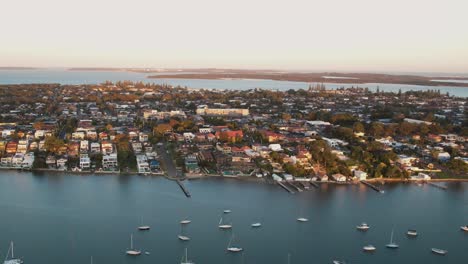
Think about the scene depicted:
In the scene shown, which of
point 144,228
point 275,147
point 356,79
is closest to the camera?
point 144,228

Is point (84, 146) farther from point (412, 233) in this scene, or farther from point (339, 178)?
point (412, 233)

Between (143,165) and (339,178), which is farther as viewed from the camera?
(143,165)

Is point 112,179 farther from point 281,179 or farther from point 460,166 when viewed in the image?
point 460,166

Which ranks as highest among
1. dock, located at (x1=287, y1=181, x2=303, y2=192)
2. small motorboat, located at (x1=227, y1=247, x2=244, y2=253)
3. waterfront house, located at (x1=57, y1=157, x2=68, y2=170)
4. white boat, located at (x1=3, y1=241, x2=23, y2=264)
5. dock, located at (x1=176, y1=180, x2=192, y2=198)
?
waterfront house, located at (x1=57, y1=157, x2=68, y2=170)

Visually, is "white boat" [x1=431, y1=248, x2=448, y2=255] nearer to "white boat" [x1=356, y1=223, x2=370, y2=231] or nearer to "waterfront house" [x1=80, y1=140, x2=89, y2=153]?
"white boat" [x1=356, y1=223, x2=370, y2=231]

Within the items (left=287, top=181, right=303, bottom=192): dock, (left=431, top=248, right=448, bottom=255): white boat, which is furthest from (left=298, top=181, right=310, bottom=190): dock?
(left=431, top=248, right=448, bottom=255): white boat

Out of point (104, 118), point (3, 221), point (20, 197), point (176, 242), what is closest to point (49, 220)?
point (3, 221)

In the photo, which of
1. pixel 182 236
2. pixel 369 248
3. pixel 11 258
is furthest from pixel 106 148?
pixel 369 248

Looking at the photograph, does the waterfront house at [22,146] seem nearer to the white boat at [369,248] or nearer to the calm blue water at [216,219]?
the calm blue water at [216,219]
